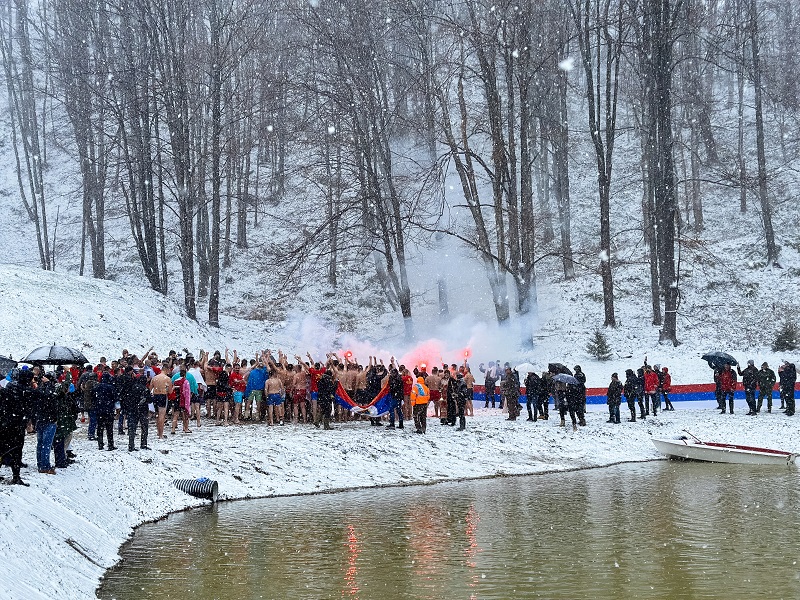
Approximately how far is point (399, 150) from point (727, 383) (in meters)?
37.5

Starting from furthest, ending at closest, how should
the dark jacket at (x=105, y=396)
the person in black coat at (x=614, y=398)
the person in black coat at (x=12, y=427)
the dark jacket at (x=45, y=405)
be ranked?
the person in black coat at (x=614, y=398), the dark jacket at (x=105, y=396), the dark jacket at (x=45, y=405), the person in black coat at (x=12, y=427)

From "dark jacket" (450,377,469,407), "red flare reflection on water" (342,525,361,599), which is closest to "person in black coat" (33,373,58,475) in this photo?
"red flare reflection on water" (342,525,361,599)

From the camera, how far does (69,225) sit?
2458 inches

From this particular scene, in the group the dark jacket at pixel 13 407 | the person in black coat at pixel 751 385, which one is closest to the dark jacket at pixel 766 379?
the person in black coat at pixel 751 385

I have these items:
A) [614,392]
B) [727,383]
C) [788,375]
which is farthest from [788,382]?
[614,392]

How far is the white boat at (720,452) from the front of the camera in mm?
21594

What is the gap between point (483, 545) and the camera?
12.6 metres

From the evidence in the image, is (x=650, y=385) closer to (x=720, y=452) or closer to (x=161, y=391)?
(x=720, y=452)

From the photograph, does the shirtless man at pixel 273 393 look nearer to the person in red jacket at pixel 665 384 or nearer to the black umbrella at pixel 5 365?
the black umbrella at pixel 5 365

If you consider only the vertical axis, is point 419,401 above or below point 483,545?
above

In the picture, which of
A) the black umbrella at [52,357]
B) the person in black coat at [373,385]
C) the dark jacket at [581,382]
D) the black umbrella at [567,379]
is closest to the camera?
the black umbrella at [52,357]

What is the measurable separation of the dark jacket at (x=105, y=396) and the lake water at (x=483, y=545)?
3.25m

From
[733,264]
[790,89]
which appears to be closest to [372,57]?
[733,264]

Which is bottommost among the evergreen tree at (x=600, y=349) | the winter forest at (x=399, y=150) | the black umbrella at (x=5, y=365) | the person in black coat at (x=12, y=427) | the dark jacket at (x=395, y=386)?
the person in black coat at (x=12, y=427)
